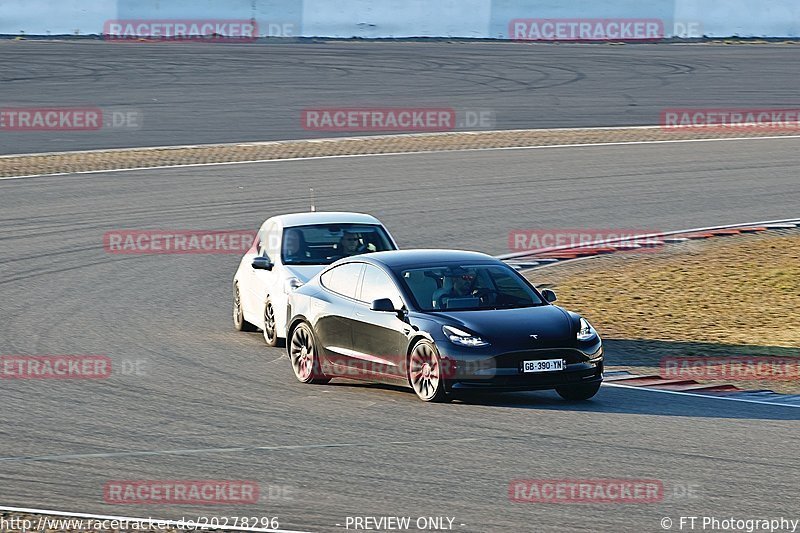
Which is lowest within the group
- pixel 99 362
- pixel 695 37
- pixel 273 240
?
pixel 99 362

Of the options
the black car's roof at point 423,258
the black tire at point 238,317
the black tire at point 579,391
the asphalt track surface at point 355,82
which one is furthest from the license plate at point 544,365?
the asphalt track surface at point 355,82

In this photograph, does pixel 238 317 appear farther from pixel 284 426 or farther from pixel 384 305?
pixel 284 426

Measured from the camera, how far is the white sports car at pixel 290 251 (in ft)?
50.9

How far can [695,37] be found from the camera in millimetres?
44406

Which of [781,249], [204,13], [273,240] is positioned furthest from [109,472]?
[204,13]

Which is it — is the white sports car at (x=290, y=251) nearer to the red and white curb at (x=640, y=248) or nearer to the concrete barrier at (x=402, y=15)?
the red and white curb at (x=640, y=248)

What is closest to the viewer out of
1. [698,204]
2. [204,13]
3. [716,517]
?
[716,517]

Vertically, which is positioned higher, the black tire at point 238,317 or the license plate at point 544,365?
the license plate at point 544,365

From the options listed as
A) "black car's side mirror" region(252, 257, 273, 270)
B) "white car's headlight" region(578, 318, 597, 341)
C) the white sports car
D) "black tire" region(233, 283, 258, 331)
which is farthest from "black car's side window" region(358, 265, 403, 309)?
"black tire" region(233, 283, 258, 331)

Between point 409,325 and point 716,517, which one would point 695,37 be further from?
point 716,517

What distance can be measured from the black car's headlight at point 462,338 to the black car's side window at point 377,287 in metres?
0.76

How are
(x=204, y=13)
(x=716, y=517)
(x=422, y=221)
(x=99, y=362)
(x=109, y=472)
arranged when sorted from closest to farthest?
1. (x=716, y=517)
2. (x=109, y=472)
3. (x=99, y=362)
4. (x=422, y=221)
5. (x=204, y=13)

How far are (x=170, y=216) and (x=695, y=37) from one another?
25170 mm

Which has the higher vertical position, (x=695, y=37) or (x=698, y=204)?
(x=695, y=37)
